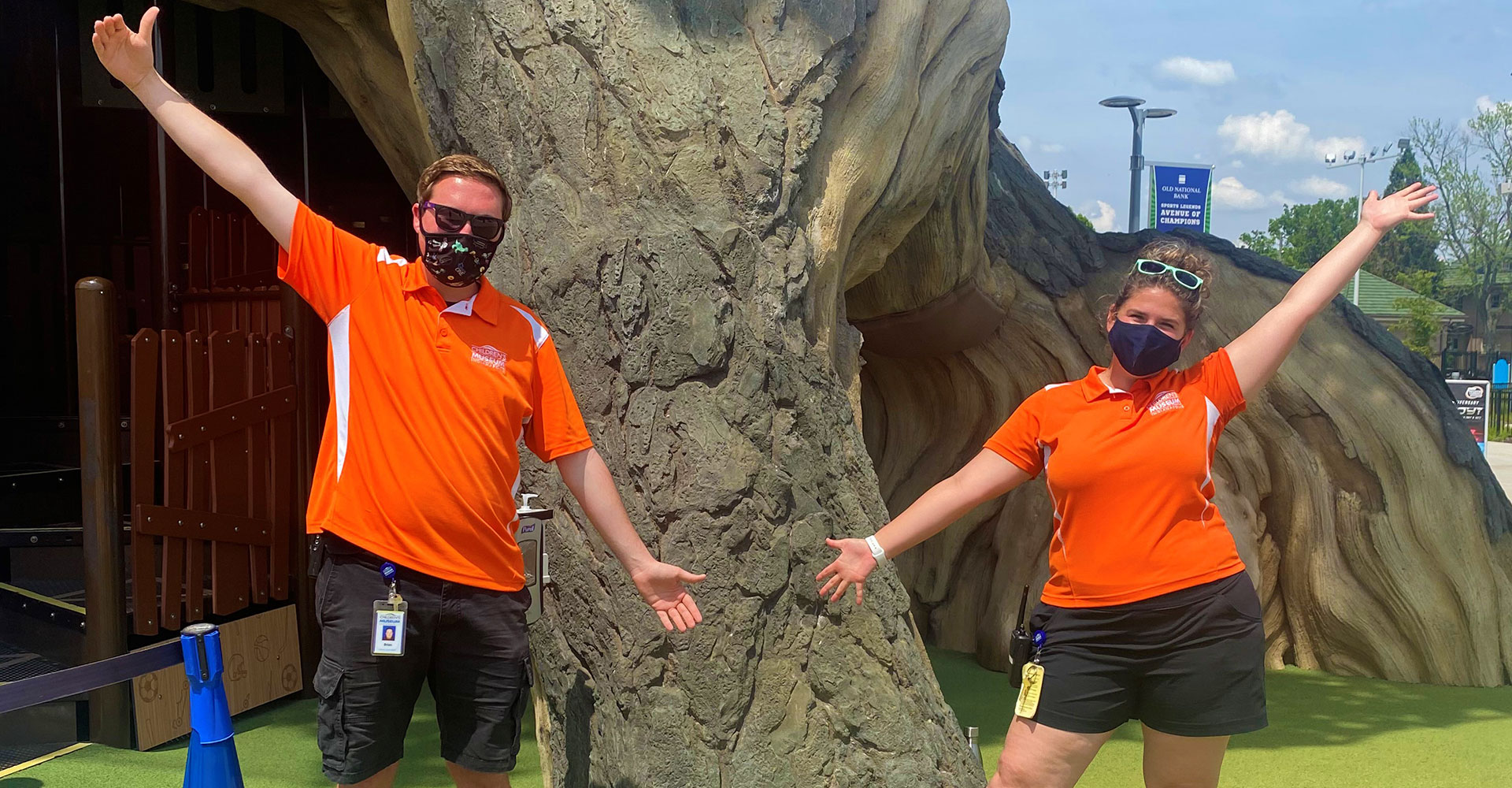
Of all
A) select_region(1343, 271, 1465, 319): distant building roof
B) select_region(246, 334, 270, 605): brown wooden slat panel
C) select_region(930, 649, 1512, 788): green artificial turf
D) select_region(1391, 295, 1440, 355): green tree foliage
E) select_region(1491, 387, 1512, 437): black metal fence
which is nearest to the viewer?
select_region(930, 649, 1512, 788): green artificial turf

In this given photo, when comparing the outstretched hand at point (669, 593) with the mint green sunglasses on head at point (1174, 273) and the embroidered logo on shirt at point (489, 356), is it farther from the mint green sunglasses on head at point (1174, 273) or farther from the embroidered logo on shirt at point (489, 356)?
the mint green sunglasses on head at point (1174, 273)

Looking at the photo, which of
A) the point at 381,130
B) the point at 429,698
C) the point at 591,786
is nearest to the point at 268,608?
the point at 429,698

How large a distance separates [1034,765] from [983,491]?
0.60 metres

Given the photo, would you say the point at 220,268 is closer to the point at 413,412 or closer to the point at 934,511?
the point at 413,412

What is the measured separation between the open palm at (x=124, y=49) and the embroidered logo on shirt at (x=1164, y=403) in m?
2.16

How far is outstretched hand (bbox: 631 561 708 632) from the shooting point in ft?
8.43

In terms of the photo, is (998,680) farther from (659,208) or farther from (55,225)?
(55,225)

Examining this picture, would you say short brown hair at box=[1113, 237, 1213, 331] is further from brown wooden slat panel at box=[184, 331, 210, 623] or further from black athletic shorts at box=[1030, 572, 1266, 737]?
brown wooden slat panel at box=[184, 331, 210, 623]

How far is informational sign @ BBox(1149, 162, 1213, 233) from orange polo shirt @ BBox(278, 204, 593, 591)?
14267mm

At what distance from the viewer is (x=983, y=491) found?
2.68m

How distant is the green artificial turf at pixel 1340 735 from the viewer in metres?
4.52

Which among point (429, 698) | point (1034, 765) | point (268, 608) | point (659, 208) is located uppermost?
point (659, 208)

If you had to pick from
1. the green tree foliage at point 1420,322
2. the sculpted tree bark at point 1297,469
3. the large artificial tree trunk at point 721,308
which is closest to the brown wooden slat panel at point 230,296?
the large artificial tree trunk at point 721,308

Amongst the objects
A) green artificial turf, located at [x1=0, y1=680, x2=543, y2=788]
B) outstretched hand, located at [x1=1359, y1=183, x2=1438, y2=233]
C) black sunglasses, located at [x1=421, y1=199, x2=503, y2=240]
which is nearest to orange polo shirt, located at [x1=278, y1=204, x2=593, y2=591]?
black sunglasses, located at [x1=421, y1=199, x2=503, y2=240]
